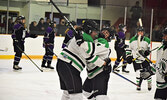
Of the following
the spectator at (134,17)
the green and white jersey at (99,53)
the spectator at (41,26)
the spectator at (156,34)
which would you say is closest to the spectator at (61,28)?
the spectator at (41,26)

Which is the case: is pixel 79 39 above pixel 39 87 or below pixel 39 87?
above

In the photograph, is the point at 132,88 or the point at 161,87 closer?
the point at 161,87

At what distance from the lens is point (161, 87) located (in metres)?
3.58

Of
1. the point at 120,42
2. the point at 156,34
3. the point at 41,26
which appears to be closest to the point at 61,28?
the point at 41,26

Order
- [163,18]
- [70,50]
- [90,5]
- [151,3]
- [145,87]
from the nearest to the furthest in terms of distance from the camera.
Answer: [70,50] → [145,87] → [90,5] → [163,18] → [151,3]

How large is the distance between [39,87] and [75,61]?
2555mm

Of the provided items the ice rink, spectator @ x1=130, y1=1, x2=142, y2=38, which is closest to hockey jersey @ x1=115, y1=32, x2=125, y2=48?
the ice rink

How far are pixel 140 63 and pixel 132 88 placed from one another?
522 mm

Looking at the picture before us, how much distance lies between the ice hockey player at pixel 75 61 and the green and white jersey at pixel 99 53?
0.08 meters

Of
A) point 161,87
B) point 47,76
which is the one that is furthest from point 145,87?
point 161,87

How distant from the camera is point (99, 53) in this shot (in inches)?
135

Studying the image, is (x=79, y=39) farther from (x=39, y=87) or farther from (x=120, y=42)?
(x=120, y=42)

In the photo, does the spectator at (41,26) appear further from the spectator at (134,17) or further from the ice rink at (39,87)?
the spectator at (134,17)

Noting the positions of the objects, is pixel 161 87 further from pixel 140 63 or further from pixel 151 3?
pixel 151 3
